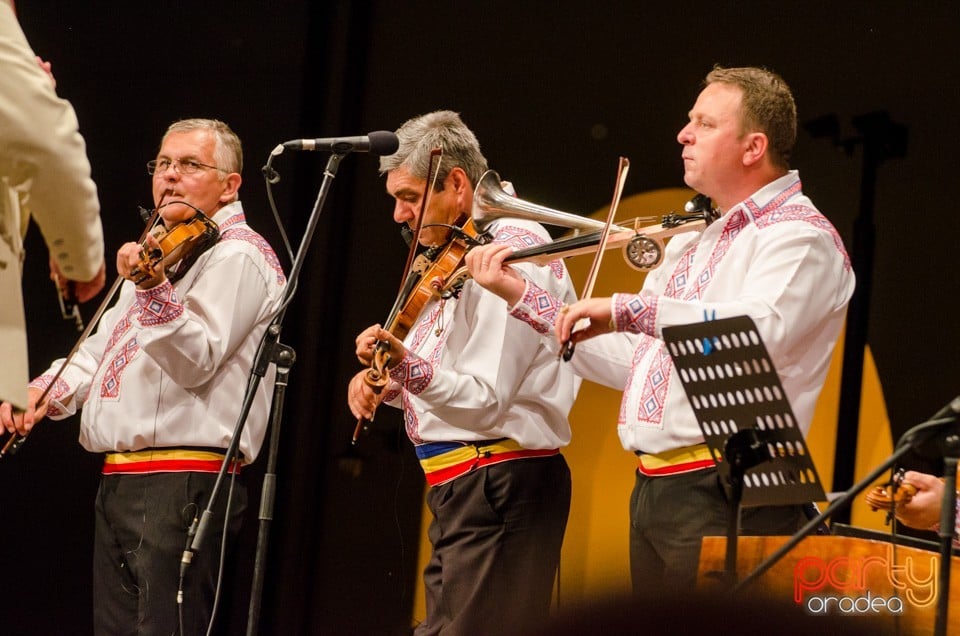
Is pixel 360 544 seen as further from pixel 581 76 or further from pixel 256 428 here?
pixel 581 76

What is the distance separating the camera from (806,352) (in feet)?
8.95

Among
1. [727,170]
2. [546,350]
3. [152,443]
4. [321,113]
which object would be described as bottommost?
[152,443]

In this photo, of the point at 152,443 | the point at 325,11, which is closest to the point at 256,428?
the point at 152,443

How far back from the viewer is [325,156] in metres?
5.11

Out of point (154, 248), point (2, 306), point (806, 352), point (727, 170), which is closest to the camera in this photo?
point (2, 306)

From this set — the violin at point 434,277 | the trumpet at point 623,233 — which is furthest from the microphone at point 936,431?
the violin at point 434,277

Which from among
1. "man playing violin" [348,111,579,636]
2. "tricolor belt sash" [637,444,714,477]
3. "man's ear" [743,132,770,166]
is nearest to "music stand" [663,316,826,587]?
"tricolor belt sash" [637,444,714,477]

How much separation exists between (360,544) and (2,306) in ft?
10.4

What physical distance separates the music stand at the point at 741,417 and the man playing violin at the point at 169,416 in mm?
1573

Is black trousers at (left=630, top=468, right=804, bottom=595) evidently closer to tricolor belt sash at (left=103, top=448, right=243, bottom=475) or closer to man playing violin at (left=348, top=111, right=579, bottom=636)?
man playing violin at (left=348, top=111, right=579, bottom=636)

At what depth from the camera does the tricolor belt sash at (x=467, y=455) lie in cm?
321

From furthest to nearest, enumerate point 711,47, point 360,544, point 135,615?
point 360,544, point 711,47, point 135,615

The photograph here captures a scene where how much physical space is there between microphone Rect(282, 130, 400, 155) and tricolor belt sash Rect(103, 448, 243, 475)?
40.3 inches

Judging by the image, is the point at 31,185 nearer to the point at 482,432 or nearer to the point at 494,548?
the point at 482,432
